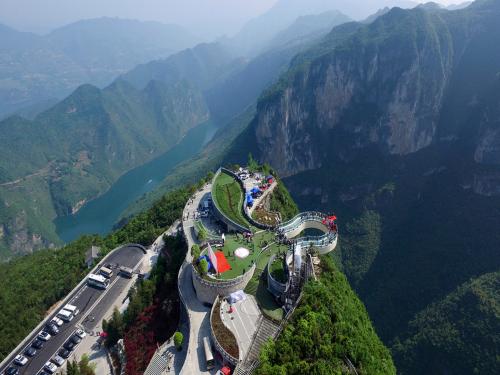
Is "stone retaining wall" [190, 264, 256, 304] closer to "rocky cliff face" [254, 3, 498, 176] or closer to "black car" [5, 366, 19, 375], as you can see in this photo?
"black car" [5, 366, 19, 375]

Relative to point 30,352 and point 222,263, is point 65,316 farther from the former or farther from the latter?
point 222,263

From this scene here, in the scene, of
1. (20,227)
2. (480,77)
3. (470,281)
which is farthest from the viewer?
(20,227)

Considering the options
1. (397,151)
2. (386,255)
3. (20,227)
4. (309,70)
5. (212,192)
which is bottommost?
(386,255)

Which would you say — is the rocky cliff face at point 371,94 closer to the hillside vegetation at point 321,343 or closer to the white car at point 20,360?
the hillside vegetation at point 321,343

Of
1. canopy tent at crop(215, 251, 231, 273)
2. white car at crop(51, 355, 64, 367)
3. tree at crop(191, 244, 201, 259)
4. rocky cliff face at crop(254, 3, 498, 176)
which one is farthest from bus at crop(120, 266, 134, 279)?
rocky cliff face at crop(254, 3, 498, 176)

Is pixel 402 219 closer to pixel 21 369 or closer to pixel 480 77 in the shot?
pixel 480 77

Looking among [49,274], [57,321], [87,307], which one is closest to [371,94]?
[49,274]

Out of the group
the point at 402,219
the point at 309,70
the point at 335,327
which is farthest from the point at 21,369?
the point at 309,70

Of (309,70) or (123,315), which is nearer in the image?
(123,315)
